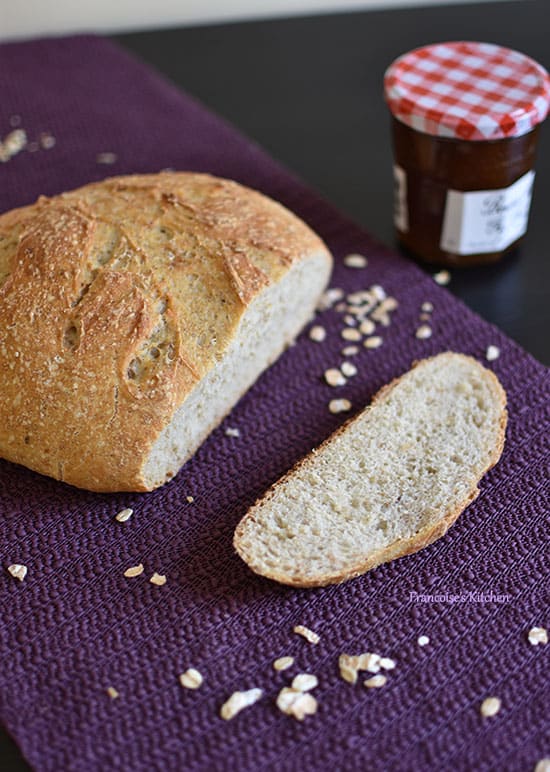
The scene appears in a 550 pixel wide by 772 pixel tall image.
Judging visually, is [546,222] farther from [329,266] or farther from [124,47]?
[124,47]

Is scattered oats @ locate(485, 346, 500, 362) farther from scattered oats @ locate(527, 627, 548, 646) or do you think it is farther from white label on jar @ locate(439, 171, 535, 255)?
scattered oats @ locate(527, 627, 548, 646)

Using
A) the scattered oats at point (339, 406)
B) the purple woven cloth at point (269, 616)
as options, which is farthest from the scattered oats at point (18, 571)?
the scattered oats at point (339, 406)

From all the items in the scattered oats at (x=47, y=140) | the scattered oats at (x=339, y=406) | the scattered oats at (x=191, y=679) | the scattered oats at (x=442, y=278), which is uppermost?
the scattered oats at (x=47, y=140)

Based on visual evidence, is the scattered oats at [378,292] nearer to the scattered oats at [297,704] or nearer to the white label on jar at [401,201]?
the white label on jar at [401,201]

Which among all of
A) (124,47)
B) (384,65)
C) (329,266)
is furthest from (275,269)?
(124,47)

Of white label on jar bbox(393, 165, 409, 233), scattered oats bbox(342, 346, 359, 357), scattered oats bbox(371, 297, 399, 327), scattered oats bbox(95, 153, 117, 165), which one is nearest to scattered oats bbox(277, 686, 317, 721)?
scattered oats bbox(342, 346, 359, 357)

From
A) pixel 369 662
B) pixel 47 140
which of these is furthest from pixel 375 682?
pixel 47 140
